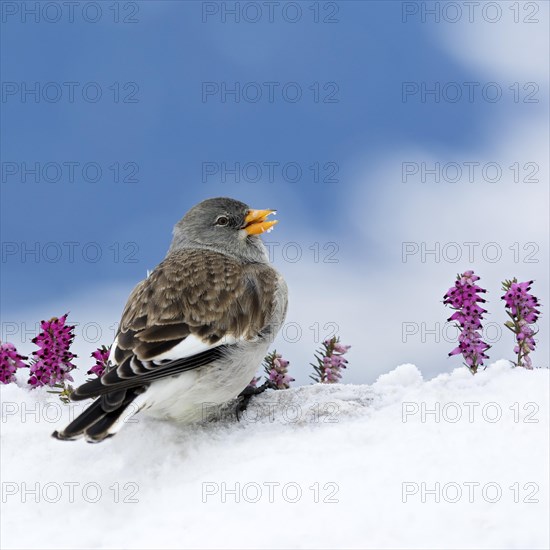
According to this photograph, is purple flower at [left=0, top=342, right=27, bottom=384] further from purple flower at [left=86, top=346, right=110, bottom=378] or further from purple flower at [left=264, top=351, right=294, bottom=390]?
purple flower at [left=264, top=351, right=294, bottom=390]

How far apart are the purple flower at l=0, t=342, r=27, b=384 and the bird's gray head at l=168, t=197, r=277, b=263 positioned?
1.67m

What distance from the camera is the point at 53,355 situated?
6.52 metres

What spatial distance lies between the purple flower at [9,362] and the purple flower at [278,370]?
7.20ft

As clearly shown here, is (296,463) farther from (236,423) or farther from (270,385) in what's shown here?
(270,385)

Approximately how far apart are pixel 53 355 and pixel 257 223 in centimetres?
205

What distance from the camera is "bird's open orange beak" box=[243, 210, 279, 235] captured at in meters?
6.55

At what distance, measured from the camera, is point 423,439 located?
495 centimetres

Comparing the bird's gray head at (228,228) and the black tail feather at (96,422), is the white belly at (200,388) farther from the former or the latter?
the bird's gray head at (228,228)

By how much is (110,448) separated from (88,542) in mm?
1015

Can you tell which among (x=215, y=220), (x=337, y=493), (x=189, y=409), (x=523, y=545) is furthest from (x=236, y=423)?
(x=523, y=545)

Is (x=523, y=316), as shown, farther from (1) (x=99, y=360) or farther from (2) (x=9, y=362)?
(2) (x=9, y=362)

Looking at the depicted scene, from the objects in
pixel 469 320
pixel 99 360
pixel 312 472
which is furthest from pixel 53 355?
pixel 469 320

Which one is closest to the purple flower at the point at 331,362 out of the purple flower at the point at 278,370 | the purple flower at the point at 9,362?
the purple flower at the point at 278,370

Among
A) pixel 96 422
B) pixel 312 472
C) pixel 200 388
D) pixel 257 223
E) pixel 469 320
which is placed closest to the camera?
pixel 96 422
